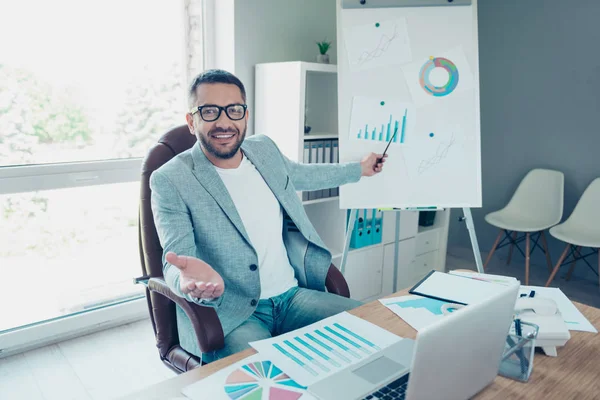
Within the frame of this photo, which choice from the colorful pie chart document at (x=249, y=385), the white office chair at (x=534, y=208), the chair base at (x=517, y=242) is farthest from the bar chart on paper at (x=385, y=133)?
the chair base at (x=517, y=242)

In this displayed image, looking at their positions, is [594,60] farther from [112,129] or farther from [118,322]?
[118,322]

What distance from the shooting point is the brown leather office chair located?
4.42 ft

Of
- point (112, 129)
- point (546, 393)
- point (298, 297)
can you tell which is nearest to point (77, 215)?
point (112, 129)

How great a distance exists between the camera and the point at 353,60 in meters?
2.30

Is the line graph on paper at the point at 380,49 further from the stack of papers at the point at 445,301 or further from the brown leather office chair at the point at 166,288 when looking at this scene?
the stack of papers at the point at 445,301

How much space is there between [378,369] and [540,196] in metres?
3.20

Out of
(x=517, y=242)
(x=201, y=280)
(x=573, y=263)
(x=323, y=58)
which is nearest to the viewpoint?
(x=201, y=280)

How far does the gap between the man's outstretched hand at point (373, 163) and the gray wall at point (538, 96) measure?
2199 mm

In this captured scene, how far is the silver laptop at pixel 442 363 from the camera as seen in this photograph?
80cm

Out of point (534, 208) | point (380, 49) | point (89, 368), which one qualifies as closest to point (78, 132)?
point (89, 368)

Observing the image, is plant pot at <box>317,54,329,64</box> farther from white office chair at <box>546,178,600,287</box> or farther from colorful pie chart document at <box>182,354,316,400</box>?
colorful pie chart document at <box>182,354,316,400</box>

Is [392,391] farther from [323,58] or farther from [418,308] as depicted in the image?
[323,58]

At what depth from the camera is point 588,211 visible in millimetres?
3459

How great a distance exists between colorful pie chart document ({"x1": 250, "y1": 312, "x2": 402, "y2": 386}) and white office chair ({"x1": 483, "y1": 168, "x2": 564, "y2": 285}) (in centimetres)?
264
